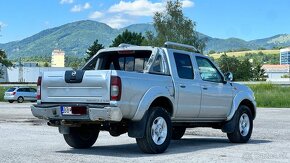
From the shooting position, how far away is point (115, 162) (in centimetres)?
886

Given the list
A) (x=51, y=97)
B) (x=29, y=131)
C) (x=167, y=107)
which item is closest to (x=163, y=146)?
(x=167, y=107)

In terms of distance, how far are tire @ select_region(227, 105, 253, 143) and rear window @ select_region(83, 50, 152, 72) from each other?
8.95ft

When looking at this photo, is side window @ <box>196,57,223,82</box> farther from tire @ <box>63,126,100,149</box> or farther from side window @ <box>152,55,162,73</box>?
tire @ <box>63,126,100,149</box>

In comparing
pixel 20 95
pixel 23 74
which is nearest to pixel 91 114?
pixel 20 95

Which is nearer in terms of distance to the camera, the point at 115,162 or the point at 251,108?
the point at 115,162

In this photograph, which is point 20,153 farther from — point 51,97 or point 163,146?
point 163,146

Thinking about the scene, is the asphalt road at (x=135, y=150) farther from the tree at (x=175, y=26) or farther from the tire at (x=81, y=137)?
the tree at (x=175, y=26)

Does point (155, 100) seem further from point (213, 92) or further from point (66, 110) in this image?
point (213, 92)

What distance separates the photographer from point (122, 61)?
1147 cm

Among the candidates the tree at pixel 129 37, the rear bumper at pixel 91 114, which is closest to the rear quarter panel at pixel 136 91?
the rear bumper at pixel 91 114

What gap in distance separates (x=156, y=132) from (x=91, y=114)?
54.1 inches

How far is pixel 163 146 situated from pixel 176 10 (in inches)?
3003

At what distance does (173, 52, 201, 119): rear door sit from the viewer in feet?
35.3

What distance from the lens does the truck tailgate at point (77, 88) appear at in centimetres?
941
